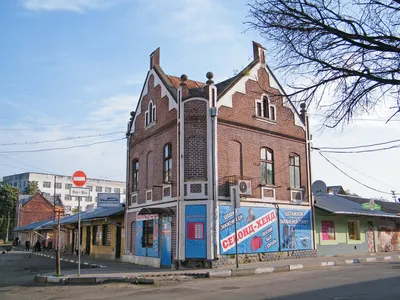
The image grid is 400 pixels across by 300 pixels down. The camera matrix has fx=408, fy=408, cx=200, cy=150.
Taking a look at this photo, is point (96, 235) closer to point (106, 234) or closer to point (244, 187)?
point (106, 234)

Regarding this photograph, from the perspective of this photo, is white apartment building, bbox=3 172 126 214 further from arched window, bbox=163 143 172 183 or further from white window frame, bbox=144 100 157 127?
arched window, bbox=163 143 172 183

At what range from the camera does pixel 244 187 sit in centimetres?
1925

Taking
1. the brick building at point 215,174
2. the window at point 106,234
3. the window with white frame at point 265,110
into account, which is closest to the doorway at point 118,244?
the window at point 106,234

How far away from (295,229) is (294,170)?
11.0 ft

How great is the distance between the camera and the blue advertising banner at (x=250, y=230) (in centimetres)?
1856

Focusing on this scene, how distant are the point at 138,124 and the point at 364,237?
56.0 ft

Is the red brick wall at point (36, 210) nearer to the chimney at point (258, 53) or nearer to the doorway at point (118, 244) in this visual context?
the doorway at point (118, 244)

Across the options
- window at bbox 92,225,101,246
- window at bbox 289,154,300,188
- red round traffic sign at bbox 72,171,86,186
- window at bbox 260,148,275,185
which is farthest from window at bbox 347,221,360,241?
red round traffic sign at bbox 72,171,86,186

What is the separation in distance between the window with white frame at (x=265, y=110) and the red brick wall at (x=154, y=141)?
15.2 feet

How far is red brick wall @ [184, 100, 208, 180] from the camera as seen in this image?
739 inches

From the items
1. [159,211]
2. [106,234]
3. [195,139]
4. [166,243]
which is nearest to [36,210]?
[106,234]

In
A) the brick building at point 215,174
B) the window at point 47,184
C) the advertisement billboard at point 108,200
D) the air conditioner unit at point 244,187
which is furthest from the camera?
the window at point 47,184

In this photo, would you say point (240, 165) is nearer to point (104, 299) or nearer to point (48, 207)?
point (104, 299)

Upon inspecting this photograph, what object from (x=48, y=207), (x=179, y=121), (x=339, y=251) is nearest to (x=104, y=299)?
(x=179, y=121)
